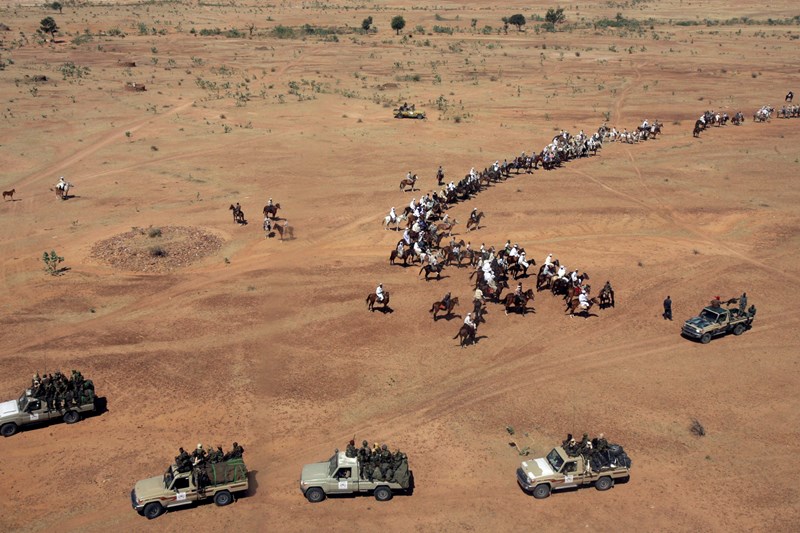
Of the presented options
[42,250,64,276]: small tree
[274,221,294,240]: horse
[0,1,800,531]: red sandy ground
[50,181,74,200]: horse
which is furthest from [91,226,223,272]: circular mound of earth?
[50,181,74,200]: horse

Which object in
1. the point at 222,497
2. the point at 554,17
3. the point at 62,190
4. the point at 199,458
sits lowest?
the point at 222,497

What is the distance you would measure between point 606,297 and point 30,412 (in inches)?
811

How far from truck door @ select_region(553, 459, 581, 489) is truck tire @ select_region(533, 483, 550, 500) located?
215mm

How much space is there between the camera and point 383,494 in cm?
1689

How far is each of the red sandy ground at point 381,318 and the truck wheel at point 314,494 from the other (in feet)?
0.67

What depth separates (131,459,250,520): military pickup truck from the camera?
1612cm

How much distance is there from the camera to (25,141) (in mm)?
48781

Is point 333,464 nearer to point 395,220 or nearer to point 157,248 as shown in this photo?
point 157,248

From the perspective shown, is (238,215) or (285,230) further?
(238,215)

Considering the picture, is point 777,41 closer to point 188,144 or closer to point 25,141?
point 188,144

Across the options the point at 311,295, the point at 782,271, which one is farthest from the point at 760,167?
the point at 311,295

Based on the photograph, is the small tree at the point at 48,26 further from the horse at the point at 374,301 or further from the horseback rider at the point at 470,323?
the horseback rider at the point at 470,323

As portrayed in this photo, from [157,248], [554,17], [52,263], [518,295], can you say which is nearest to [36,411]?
[52,263]

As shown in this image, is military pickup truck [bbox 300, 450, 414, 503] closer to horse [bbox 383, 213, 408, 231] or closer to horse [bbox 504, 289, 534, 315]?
horse [bbox 504, 289, 534, 315]
